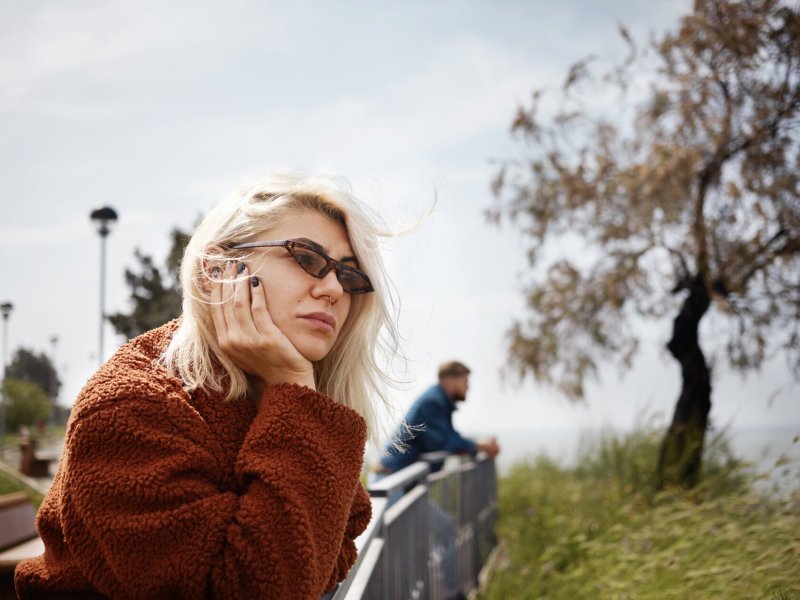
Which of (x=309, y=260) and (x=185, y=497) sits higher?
(x=309, y=260)

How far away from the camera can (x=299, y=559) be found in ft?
4.65

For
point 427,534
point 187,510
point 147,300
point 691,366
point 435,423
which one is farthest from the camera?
point 147,300

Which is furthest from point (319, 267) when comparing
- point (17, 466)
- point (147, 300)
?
point (147, 300)

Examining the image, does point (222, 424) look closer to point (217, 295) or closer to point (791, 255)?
point (217, 295)

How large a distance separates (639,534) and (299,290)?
3.84m

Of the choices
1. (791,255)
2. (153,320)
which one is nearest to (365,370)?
(791,255)

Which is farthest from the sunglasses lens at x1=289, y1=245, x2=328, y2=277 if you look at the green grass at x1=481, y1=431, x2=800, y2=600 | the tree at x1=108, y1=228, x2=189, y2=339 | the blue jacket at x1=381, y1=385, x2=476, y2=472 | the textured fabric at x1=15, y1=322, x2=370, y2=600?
the tree at x1=108, y1=228, x2=189, y2=339

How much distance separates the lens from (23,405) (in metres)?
32.5

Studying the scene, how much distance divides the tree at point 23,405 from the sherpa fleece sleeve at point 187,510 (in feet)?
110

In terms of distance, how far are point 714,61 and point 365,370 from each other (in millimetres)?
9045

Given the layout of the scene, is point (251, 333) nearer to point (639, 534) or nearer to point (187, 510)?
point (187, 510)

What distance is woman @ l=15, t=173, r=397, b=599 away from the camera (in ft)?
4.54

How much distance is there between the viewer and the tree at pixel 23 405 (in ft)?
105

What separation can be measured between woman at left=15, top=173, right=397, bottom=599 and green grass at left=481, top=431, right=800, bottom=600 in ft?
5.78
